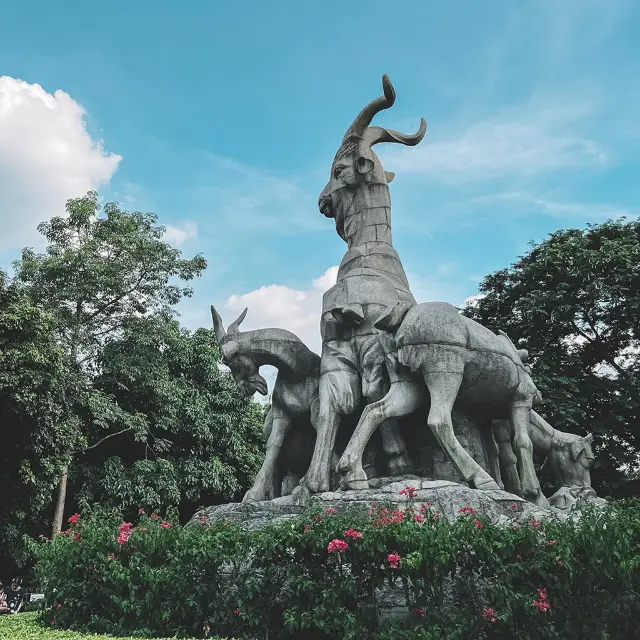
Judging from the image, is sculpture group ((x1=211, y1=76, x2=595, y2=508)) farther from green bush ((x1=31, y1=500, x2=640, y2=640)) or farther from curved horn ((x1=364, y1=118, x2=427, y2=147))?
green bush ((x1=31, y1=500, x2=640, y2=640))

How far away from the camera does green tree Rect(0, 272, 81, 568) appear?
54.2ft

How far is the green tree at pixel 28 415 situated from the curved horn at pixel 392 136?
11.1 m

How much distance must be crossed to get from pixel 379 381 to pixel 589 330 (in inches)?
562

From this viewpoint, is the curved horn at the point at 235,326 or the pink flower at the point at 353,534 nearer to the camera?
the pink flower at the point at 353,534

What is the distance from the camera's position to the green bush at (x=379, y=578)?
475cm

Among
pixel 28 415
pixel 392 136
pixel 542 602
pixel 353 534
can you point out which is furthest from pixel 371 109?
pixel 28 415

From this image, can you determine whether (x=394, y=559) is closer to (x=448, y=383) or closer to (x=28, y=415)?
(x=448, y=383)

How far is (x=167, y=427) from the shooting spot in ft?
71.7

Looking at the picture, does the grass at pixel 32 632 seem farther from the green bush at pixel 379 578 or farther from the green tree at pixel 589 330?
the green tree at pixel 589 330

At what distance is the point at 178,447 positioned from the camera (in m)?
23.0

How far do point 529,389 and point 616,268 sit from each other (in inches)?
496

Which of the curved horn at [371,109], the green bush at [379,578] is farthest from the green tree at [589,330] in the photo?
the green bush at [379,578]

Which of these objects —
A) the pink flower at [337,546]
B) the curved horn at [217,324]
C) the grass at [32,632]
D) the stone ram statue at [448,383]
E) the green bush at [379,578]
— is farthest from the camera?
the curved horn at [217,324]

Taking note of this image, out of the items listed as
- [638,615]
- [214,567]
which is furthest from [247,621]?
[638,615]
